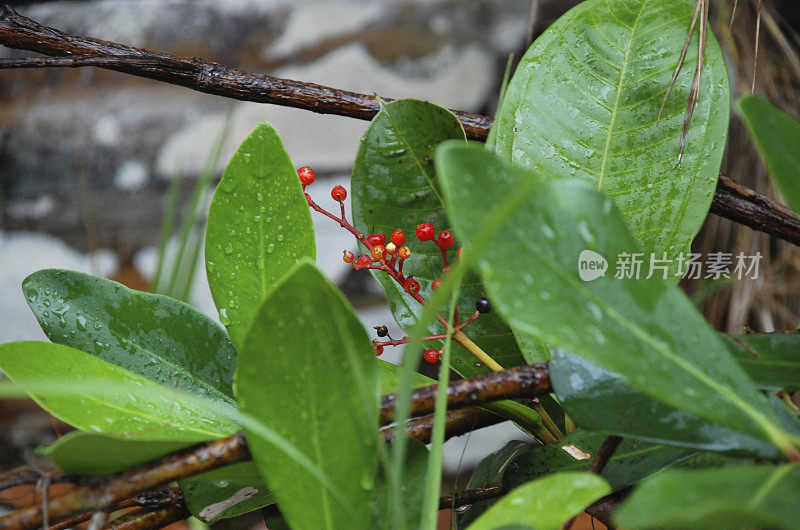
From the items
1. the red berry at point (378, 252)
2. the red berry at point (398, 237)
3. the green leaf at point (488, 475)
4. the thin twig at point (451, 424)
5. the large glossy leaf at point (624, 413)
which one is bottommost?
the green leaf at point (488, 475)

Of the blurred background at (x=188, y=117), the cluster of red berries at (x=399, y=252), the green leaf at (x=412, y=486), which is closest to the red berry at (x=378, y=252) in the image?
the cluster of red berries at (x=399, y=252)

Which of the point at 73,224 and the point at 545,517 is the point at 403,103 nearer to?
the point at 545,517

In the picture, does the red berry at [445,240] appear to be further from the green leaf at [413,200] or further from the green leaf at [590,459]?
the green leaf at [590,459]

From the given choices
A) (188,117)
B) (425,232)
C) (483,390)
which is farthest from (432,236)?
(188,117)

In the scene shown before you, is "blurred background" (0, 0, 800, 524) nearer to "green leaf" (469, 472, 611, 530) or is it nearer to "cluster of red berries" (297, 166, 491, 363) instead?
"cluster of red berries" (297, 166, 491, 363)

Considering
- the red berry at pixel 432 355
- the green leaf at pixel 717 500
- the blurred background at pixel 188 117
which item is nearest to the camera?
the green leaf at pixel 717 500

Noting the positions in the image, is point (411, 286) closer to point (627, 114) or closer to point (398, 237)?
point (398, 237)
